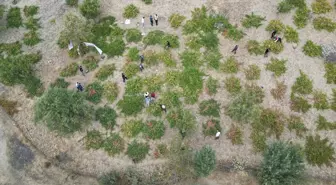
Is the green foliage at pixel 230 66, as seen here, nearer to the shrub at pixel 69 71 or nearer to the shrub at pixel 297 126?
the shrub at pixel 297 126

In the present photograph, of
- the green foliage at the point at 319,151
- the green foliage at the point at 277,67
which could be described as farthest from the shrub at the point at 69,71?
the green foliage at the point at 319,151

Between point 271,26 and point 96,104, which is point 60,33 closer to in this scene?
point 96,104

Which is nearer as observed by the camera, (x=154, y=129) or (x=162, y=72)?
(x=154, y=129)

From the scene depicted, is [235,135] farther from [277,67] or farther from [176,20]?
[176,20]

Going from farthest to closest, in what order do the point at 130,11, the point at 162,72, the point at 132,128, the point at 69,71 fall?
the point at 130,11
the point at 69,71
the point at 162,72
the point at 132,128

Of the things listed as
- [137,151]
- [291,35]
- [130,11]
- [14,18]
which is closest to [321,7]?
[291,35]

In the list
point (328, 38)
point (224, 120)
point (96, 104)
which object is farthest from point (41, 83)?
point (328, 38)
